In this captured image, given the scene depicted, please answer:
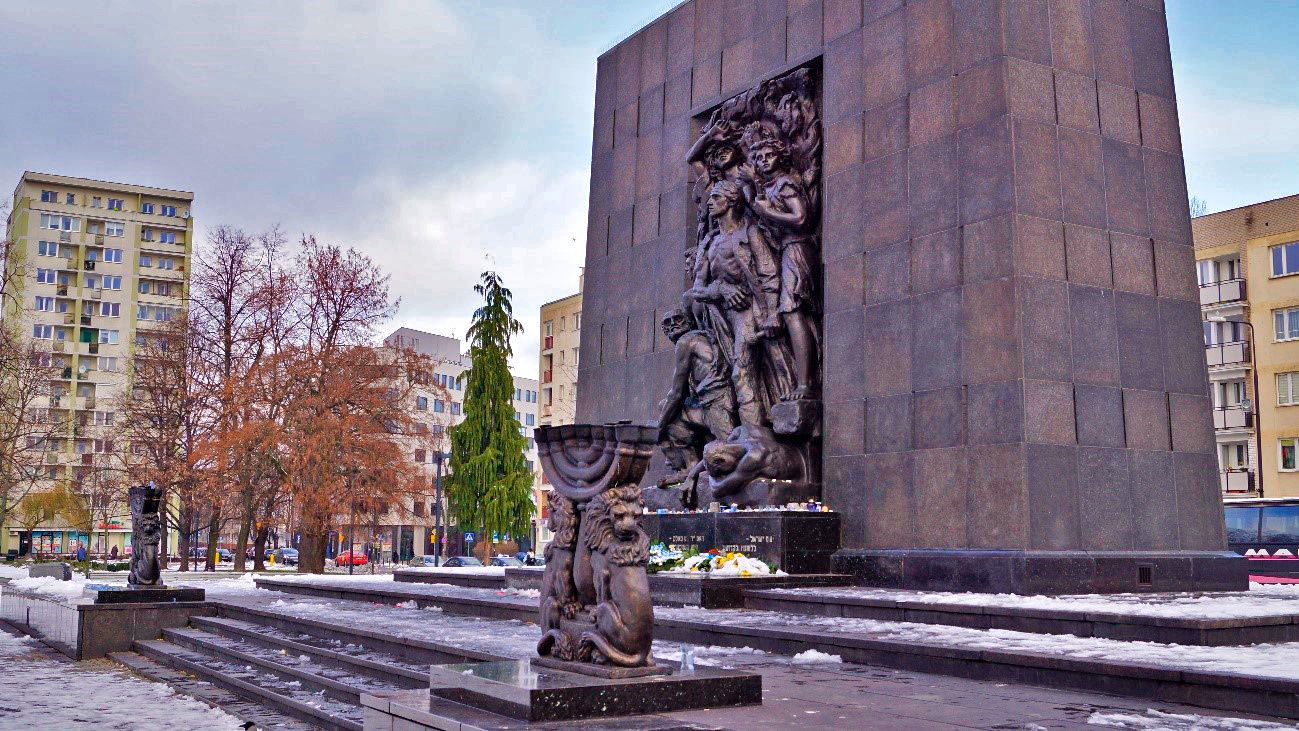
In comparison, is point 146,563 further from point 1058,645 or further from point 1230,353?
point 1230,353

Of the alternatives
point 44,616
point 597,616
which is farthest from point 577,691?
point 44,616

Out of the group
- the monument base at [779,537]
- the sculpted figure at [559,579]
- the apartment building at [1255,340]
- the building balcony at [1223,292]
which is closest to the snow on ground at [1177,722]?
the sculpted figure at [559,579]

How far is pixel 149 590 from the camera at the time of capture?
17.5 m

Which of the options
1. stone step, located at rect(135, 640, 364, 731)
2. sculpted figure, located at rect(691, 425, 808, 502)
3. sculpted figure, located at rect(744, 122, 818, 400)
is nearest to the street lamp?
sculpted figure, located at rect(744, 122, 818, 400)

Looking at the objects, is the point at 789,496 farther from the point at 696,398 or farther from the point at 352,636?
the point at 352,636

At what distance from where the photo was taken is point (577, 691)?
576 centimetres

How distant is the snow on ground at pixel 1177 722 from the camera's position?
19.7ft

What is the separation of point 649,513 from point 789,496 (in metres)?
2.64

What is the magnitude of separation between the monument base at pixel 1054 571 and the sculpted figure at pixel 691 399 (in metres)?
3.75

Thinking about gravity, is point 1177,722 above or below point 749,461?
below

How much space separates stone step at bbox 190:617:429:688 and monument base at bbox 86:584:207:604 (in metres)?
0.69

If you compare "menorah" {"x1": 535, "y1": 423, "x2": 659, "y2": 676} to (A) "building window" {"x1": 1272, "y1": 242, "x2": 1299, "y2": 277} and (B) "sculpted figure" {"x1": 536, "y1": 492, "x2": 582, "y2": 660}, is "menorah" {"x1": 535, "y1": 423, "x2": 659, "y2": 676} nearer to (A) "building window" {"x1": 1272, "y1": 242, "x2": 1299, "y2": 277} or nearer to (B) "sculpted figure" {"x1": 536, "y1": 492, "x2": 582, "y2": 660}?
(B) "sculpted figure" {"x1": 536, "y1": 492, "x2": 582, "y2": 660}

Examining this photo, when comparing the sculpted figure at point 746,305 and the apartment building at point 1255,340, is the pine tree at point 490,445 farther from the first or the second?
the sculpted figure at point 746,305

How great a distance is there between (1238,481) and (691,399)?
111ft
